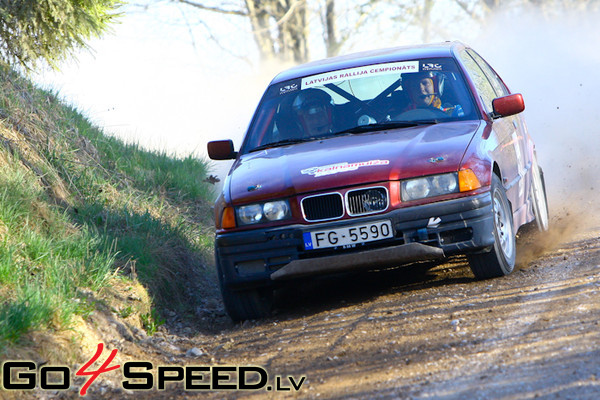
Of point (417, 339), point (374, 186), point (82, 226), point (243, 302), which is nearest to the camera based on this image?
point (417, 339)

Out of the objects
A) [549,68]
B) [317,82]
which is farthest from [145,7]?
[317,82]

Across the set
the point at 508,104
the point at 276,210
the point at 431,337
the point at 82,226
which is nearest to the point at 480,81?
the point at 508,104

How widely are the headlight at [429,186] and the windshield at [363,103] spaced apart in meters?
1.02

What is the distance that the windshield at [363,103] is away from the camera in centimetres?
660

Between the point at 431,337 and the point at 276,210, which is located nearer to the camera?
the point at 431,337

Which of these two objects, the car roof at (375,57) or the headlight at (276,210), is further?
the car roof at (375,57)

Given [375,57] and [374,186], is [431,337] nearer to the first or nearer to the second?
[374,186]

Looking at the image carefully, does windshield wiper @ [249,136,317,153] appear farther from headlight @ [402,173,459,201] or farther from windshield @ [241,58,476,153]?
headlight @ [402,173,459,201]

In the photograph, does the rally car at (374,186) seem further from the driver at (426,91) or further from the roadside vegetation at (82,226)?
the roadside vegetation at (82,226)

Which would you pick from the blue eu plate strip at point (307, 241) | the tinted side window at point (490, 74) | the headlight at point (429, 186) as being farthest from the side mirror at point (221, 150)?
the tinted side window at point (490, 74)

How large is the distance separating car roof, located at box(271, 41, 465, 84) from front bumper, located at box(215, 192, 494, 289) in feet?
6.15

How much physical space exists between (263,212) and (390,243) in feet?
2.82

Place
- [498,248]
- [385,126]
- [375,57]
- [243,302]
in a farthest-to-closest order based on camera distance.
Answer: [375,57]
[385,126]
[243,302]
[498,248]

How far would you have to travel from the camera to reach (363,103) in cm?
676
